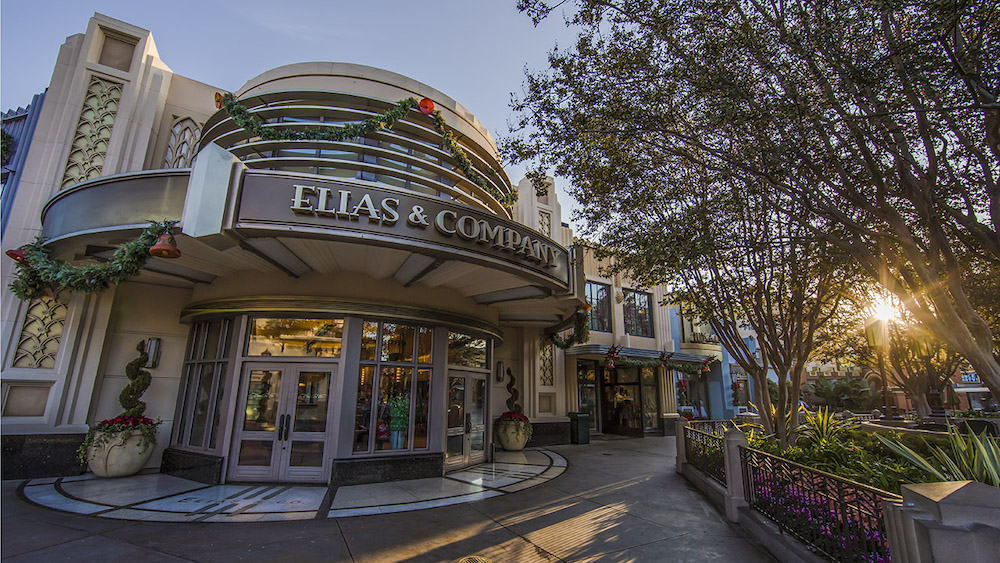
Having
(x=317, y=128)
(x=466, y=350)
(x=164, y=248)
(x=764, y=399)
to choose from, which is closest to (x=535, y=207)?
(x=466, y=350)

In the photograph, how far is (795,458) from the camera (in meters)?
8.04

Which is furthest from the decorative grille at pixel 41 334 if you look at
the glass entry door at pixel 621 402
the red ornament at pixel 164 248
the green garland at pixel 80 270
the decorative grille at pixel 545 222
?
the glass entry door at pixel 621 402

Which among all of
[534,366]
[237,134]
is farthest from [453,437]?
[237,134]

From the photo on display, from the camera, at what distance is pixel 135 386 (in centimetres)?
897

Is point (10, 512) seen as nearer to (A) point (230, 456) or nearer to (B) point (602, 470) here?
(A) point (230, 456)

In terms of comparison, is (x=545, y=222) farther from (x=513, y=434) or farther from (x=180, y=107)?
(x=180, y=107)

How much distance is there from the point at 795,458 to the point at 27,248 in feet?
48.0

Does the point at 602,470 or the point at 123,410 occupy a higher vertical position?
the point at 123,410

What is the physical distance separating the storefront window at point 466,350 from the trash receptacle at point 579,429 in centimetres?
619

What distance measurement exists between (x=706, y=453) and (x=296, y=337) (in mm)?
8622

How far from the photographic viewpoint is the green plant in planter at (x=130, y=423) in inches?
332

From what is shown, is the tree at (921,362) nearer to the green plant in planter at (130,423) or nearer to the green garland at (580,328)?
the green garland at (580,328)

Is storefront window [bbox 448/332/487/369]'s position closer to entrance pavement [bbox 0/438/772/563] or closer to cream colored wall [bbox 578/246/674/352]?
entrance pavement [bbox 0/438/772/563]

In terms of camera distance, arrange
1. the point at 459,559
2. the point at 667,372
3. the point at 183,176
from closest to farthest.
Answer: the point at 459,559 → the point at 183,176 → the point at 667,372
